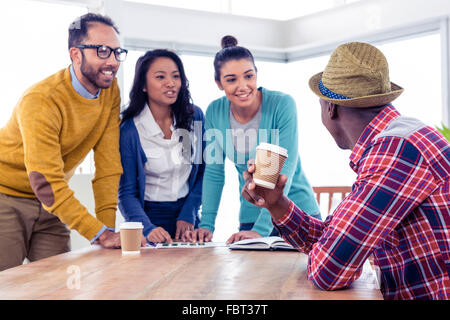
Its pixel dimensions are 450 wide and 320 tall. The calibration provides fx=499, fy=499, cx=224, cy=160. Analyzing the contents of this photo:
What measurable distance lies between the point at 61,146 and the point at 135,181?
339 mm

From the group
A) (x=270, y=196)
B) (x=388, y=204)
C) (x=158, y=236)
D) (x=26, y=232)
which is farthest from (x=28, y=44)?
(x=388, y=204)

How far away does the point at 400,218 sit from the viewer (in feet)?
3.56

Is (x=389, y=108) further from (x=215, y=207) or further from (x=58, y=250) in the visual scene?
(x=58, y=250)

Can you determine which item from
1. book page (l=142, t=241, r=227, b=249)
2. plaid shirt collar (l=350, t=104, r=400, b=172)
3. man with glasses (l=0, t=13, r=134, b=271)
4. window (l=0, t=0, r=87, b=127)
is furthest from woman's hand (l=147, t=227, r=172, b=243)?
window (l=0, t=0, r=87, b=127)

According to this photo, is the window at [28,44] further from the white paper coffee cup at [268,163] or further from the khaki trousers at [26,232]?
the white paper coffee cup at [268,163]

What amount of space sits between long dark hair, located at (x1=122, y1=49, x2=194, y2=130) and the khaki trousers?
1.87ft

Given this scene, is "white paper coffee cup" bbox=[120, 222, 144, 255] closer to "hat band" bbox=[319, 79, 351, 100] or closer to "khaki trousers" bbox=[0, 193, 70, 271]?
"khaki trousers" bbox=[0, 193, 70, 271]

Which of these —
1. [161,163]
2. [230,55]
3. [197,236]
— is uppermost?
[230,55]

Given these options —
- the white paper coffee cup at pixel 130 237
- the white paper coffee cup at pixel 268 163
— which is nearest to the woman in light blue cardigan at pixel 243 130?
the white paper coffee cup at pixel 130 237

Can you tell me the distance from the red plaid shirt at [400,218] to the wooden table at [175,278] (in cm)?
8

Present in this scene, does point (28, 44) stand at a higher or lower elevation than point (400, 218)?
higher

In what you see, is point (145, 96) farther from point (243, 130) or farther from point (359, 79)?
point (359, 79)

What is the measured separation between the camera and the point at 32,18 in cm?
388

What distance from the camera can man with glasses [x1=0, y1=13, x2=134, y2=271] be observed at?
6.40 feet
